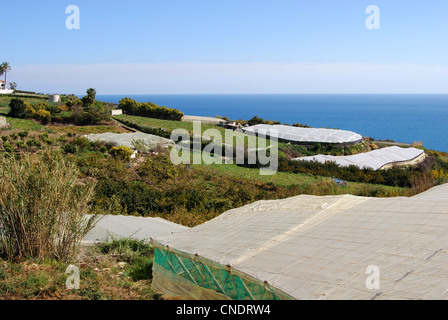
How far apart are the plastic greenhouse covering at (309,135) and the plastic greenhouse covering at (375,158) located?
376cm

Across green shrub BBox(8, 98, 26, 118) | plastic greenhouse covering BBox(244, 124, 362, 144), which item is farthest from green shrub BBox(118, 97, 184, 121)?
green shrub BBox(8, 98, 26, 118)

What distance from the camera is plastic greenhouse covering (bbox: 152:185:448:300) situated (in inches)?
183

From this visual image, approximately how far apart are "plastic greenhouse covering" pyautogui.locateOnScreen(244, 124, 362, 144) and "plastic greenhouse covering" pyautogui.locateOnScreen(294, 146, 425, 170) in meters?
A: 3.76

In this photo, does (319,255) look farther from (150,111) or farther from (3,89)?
(3,89)

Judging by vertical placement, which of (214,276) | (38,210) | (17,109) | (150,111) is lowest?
(214,276)

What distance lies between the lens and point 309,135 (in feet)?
125

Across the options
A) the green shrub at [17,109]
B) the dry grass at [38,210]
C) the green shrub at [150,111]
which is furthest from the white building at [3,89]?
the dry grass at [38,210]

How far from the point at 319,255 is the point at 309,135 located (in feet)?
110

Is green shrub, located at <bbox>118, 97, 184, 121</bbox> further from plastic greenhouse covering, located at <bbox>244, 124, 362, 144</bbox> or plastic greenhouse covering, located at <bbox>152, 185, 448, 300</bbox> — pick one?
plastic greenhouse covering, located at <bbox>152, 185, 448, 300</bbox>

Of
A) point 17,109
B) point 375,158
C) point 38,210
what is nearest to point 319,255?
point 38,210

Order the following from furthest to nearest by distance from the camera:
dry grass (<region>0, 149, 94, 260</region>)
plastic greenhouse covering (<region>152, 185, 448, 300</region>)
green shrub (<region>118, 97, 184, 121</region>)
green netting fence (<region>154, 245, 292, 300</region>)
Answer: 1. green shrub (<region>118, 97, 184, 121</region>)
2. dry grass (<region>0, 149, 94, 260</region>)
3. green netting fence (<region>154, 245, 292, 300</region>)
4. plastic greenhouse covering (<region>152, 185, 448, 300</region>)
